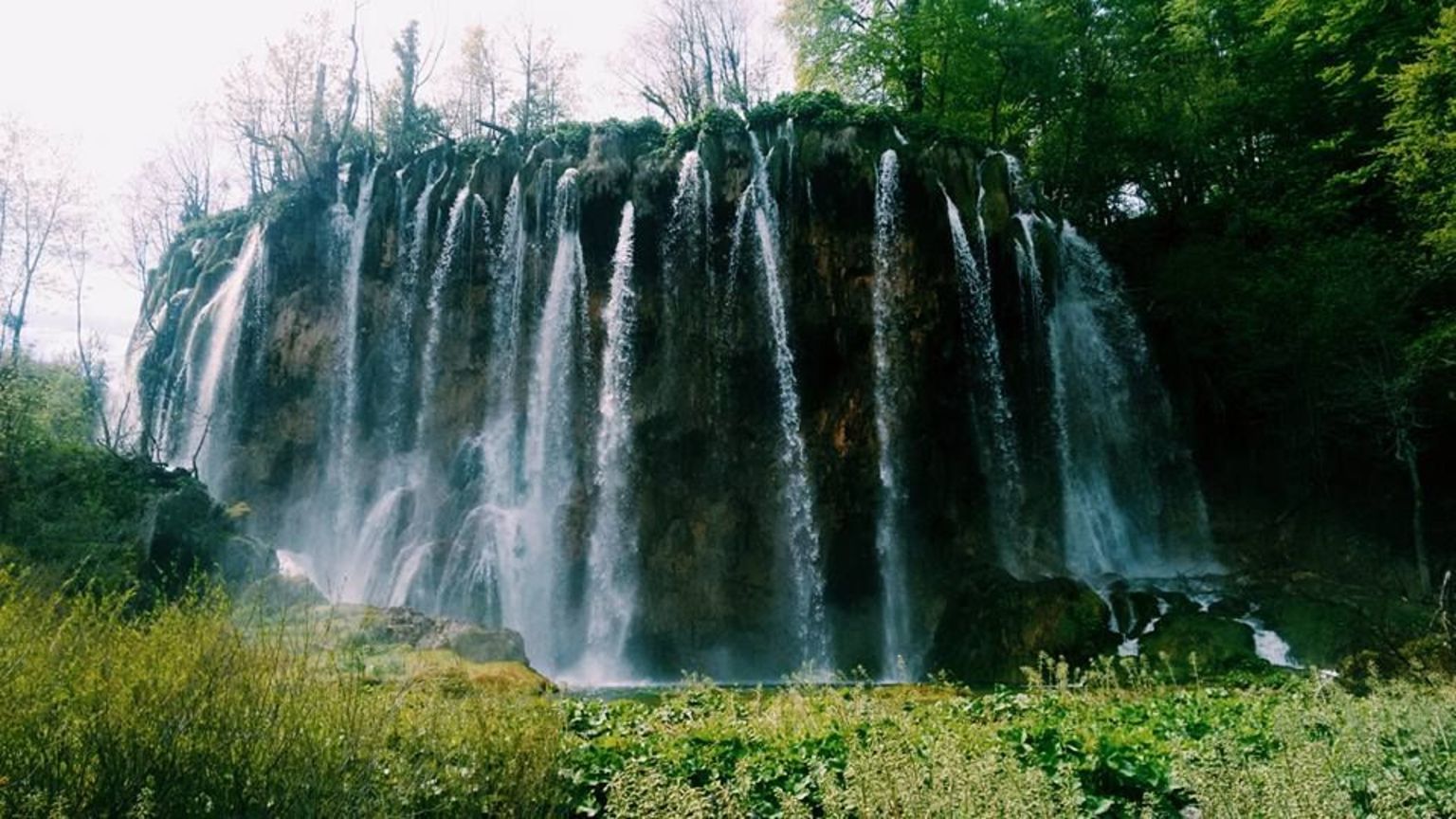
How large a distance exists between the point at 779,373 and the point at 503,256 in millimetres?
10212

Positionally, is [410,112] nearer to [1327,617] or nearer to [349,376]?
[349,376]

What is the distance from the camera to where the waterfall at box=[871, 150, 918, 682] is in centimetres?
2219

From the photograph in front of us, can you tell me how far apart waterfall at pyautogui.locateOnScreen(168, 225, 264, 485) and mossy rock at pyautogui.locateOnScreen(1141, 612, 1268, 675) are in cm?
2920

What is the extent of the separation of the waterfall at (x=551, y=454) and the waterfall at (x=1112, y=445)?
14008mm

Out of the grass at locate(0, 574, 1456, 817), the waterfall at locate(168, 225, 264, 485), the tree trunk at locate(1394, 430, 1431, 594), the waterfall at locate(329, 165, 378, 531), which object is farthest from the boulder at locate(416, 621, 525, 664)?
the tree trunk at locate(1394, 430, 1431, 594)

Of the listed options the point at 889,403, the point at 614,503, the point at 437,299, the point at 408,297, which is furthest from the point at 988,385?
the point at 408,297

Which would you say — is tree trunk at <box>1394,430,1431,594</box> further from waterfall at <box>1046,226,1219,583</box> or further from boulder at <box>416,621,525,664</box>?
boulder at <box>416,621,525,664</box>

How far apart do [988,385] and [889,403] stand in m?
3.15

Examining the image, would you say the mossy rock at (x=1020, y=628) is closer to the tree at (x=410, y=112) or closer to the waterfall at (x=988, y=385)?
the waterfall at (x=988, y=385)

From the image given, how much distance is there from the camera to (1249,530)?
24500 mm

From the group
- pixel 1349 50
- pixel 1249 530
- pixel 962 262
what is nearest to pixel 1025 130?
pixel 1349 50

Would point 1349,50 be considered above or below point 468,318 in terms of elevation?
above

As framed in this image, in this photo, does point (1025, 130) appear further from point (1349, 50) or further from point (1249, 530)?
point (1249, 530)

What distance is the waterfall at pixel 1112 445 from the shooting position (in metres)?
23.9
